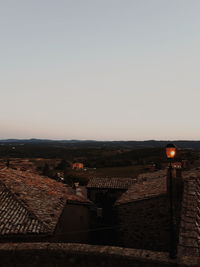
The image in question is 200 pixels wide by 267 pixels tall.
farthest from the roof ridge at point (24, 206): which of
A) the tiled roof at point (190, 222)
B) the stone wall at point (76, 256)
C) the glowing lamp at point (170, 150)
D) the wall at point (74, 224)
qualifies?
the glowing lamp at point (170, 150)

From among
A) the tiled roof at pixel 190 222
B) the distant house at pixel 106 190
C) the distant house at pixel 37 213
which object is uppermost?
the tiled roof at pixel 190 222

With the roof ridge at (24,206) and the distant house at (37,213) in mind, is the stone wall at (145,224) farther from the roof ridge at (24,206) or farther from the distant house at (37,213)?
the roof ridge at (24,206)

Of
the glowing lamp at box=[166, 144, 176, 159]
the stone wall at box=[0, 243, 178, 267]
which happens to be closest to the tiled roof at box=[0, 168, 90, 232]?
the stone wall at box=[0, 243, 178, 267]

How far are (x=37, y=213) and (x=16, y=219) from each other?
119 cm

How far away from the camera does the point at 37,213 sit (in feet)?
51.0

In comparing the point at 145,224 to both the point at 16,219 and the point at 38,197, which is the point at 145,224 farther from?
the point at 16,219

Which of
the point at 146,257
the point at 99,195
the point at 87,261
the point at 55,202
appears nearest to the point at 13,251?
the point at 87,261

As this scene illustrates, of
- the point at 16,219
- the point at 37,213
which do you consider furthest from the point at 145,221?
the point at 16,219

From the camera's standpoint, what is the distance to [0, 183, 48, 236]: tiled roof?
44.9 feet

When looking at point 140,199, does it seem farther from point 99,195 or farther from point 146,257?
point 99,195

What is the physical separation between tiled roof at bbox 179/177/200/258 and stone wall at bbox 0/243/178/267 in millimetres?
598

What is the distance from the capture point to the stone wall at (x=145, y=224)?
55.0 ft

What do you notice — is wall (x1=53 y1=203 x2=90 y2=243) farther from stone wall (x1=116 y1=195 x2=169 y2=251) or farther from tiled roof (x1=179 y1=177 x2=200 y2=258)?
tiled roof (x1=179 y1=177 x2=200 y2=258)

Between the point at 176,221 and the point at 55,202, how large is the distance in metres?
7.16
